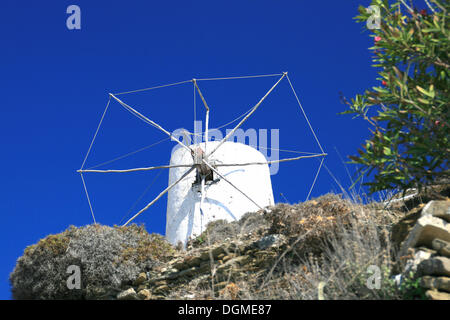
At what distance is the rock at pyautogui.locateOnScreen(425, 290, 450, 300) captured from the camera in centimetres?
486

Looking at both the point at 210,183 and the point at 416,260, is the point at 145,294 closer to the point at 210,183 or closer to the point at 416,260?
the point at 416,260

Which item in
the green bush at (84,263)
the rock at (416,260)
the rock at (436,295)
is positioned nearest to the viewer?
the rock at (436,295)

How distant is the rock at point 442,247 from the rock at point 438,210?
1.31ft

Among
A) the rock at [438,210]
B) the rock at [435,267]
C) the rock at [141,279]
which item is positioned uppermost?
the rock at [438,210]

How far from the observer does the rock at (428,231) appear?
5.54 m

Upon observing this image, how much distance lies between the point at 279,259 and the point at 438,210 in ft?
6.35

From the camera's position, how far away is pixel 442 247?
5.43 m

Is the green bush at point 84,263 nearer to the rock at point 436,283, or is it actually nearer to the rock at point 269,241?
the rock at point 269,241

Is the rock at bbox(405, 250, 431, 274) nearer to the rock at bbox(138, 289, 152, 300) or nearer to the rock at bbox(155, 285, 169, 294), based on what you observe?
the rock at bbox(155, 285, 169, 294)

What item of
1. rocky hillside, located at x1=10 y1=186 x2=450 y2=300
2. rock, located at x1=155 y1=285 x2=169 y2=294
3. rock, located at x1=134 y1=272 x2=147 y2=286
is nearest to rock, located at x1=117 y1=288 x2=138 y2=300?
rocky hillside, located at x1=10 y1=186 x2=450 y2=300

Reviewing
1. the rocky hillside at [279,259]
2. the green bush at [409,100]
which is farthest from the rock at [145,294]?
the green bush at [409,100]

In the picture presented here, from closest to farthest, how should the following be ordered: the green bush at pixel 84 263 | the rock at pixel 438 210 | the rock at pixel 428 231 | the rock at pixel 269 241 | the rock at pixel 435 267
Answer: the rock at pixel 435 267 → the rock at pixel 428 231 → the rock at pixel 438 210 → the rock at pixel 269 241 → the green bush at pixel 84 263

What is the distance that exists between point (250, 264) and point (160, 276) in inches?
70.1
